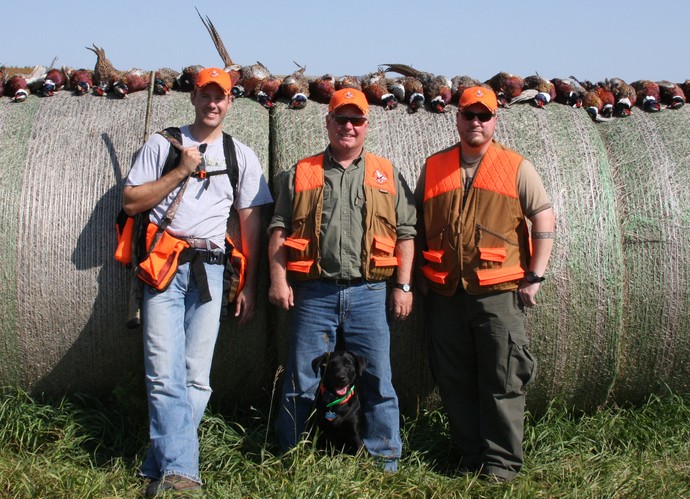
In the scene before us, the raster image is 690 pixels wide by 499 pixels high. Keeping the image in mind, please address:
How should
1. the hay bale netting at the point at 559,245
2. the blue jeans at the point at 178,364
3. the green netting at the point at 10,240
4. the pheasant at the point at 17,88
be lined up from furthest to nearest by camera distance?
the pheasant at the point at 17,88, the hay bale netting at the point at 559,245, the green netting at the point at 10,240, the blue jeans at the point at 178,364

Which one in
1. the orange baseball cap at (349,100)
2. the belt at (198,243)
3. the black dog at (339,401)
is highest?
the orange baseball cap at (349,100)

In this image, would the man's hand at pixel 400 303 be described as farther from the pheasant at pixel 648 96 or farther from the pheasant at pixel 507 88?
the pheasant at pixel 648 96

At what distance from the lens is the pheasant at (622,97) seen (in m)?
6.57

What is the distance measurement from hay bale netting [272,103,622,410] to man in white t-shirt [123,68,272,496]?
0.64 metres

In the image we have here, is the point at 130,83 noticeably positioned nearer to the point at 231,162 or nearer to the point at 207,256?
A: the point at 231,162

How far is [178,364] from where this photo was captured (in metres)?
5.12

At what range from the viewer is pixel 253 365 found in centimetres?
591

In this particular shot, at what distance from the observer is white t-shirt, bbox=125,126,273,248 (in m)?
5.25

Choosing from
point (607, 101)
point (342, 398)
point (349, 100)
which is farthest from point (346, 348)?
point (607, 101)

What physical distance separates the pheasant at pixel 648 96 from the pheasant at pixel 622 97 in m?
0.06

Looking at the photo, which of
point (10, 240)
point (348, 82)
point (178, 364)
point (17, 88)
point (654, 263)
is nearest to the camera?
point (178, 364)

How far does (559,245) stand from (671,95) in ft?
6.07

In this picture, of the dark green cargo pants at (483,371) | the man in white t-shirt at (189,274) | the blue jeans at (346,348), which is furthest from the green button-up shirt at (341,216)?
the dark green cargo pants at (483,371)

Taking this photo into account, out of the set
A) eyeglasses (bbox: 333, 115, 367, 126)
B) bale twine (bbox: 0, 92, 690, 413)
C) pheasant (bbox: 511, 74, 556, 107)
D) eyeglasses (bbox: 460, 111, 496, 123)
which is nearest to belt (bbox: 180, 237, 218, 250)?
bale twine (bbox: 0, 92, 690, 413)
